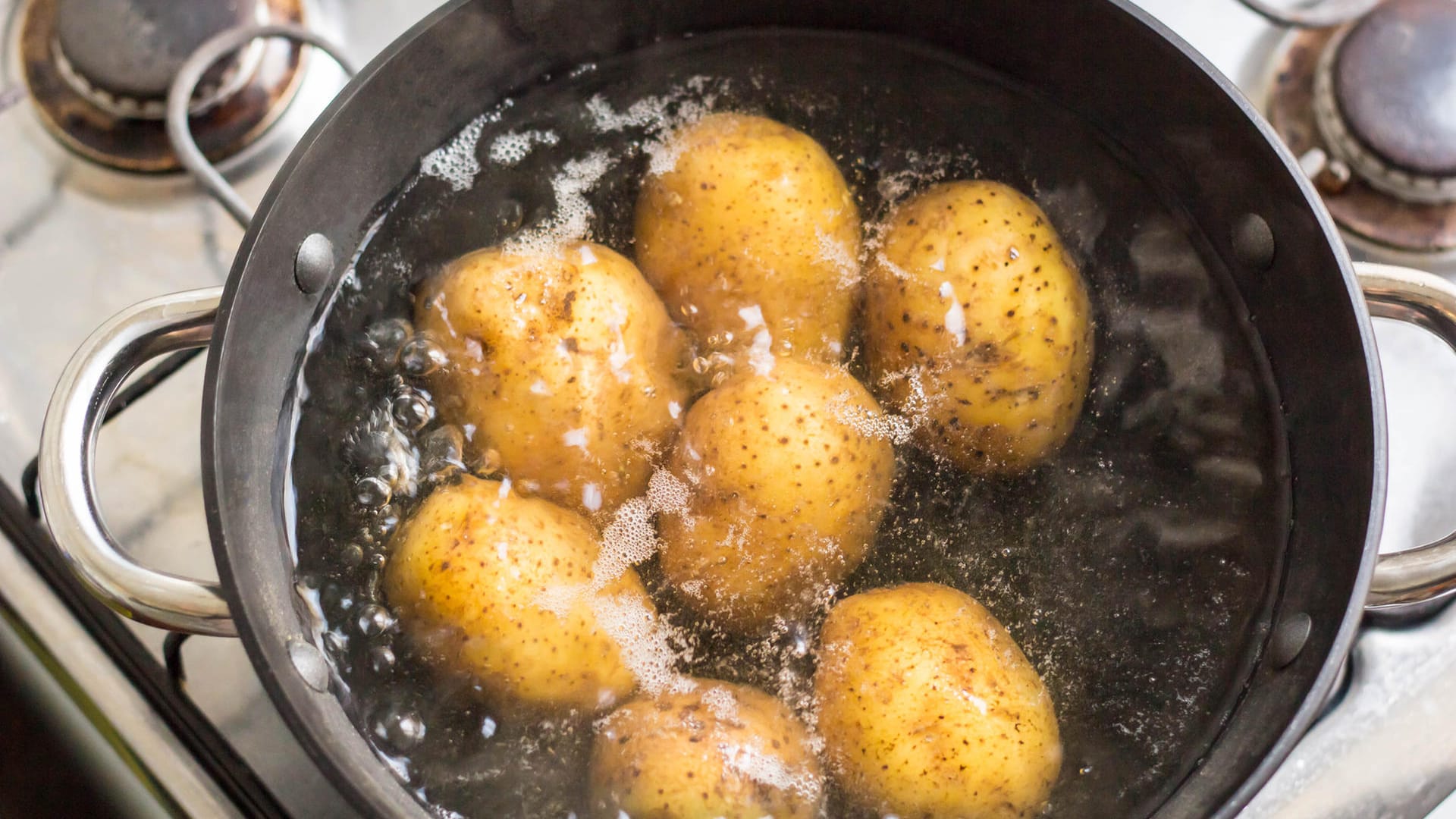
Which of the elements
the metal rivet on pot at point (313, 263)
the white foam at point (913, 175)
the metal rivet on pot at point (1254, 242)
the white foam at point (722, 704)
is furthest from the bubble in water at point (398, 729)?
the metal rivet on pot at point (1254, 242)

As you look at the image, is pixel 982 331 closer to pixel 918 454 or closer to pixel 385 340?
pixel 918 454

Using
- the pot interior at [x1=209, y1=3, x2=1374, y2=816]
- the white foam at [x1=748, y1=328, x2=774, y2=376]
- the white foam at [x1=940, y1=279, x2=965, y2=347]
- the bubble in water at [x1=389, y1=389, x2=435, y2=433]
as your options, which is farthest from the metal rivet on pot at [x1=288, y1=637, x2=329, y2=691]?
the white foam at [x1=940, y1=279, x2=965, y2=347]

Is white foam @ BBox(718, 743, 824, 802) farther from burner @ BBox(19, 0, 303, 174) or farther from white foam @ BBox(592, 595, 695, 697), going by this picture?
burner @ BBox(19, 0, 303, 174)

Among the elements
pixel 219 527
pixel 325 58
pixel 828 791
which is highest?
pixel 325 58

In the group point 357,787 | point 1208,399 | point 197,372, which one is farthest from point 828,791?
point 197,372

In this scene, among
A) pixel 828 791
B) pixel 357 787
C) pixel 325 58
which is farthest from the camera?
pixel 325 58

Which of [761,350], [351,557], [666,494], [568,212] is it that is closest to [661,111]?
[568,212]

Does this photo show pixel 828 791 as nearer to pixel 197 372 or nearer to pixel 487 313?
pixel 487 313
